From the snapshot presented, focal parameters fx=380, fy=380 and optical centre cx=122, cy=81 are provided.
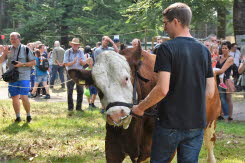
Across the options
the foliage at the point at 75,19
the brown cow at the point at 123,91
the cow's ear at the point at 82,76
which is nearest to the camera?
the brown cow at the point at 123,91

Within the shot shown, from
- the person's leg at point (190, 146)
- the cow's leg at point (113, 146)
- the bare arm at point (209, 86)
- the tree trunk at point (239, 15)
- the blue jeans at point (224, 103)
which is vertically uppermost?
the tree trunk at point (239, 15)

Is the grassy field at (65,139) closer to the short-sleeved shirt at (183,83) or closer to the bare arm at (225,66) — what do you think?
the bare arm at (225,66)

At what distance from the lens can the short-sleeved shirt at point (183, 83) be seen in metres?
3.41

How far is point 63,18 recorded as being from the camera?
85.0 feet

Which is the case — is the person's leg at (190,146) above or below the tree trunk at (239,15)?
below

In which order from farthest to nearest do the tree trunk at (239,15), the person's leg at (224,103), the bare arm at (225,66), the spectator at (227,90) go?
the tree trunk at (239,15) < the person's leg at (224,103) < the spectator at (227,90) < the bare arm at (225,66)

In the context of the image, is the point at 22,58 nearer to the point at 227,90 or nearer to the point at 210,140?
the point at 210,140

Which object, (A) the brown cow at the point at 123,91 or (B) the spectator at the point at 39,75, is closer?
(A) the brown cow at the point at 123,91

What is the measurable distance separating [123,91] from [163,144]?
0.82m

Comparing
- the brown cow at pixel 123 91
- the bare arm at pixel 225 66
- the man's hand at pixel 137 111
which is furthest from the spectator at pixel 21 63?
the man's hand at pixel 137 111

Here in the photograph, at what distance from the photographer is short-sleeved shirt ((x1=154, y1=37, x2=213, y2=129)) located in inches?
134

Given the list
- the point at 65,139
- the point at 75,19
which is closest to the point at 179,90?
the point at 65,139

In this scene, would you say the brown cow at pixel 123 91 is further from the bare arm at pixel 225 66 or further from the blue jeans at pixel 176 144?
the bare arm at pixel 225 66

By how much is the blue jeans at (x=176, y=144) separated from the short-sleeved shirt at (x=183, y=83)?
0.24 ft
